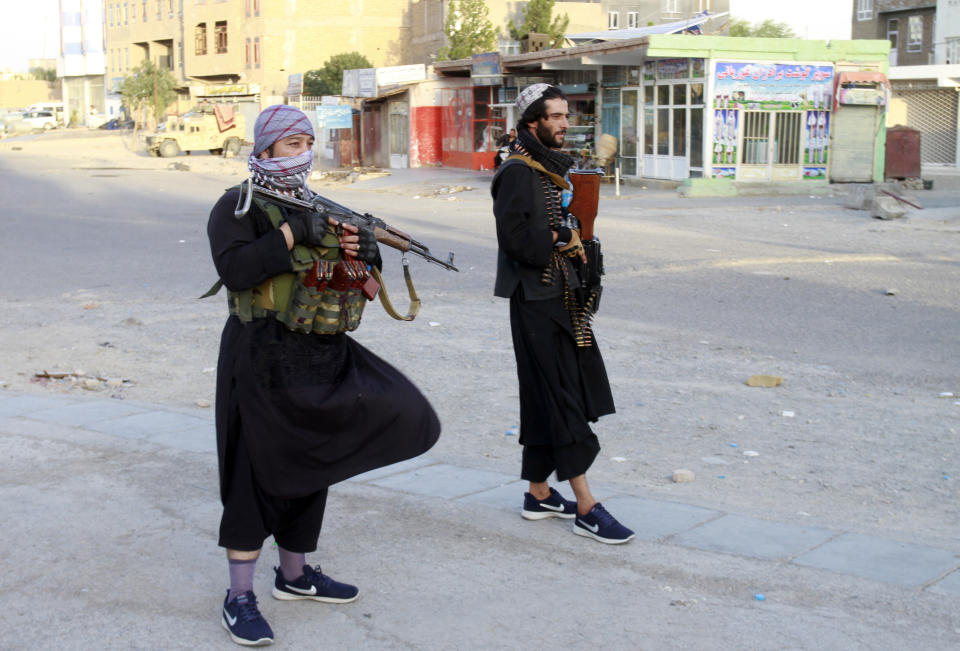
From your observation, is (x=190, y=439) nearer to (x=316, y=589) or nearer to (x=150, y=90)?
(x=316, y=589)

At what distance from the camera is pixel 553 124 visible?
4.30 m

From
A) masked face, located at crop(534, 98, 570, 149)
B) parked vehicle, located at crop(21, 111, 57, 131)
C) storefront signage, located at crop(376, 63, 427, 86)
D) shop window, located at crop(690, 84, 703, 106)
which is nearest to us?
masked face, located at crop(534, 98, 570, 149)

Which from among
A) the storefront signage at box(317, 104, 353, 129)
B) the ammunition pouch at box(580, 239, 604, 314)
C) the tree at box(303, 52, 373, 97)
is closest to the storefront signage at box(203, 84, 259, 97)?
the tree at box(303, 52, 373, 97)

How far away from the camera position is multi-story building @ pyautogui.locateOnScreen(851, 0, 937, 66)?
166 feet

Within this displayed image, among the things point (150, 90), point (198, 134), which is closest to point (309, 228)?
point (198, 134)

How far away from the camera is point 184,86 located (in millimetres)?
65625

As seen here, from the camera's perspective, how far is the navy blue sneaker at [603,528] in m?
4.27

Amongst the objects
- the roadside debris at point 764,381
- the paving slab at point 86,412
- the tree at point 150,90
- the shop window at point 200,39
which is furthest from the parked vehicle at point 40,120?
the roadside debris at point 764,381

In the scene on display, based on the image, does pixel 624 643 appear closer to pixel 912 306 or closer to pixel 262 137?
pixel 262 137

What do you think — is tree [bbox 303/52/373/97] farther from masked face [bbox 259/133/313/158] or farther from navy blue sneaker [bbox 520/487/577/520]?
masked face [bbox 259/133/313/158]

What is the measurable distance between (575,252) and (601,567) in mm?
1273

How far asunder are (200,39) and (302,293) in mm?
68673

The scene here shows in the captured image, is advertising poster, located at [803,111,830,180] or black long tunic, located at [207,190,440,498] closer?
black long tunic, located at [207,190,440,498]

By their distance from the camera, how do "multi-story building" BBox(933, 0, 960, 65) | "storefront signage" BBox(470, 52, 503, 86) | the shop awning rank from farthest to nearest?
"multi-story building" BBox(933, 0, 960, 65) < "storefront signage" BBox(470, 52, 503, 86) < the shop awning
